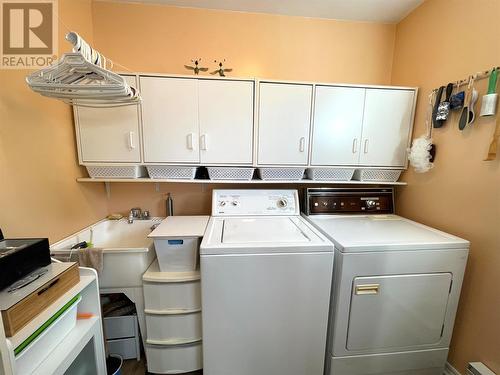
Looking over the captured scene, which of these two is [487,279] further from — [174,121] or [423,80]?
[174,121]

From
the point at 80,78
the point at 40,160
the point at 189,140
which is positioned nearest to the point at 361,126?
the point at 189,140

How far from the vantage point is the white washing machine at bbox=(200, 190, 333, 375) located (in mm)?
1215

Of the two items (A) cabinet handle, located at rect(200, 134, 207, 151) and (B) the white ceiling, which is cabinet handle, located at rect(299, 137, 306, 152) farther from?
(B) the white ceiling

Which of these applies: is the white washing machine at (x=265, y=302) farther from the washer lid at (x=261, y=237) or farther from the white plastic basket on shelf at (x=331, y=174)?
the white plastic basket on shelf at (x=331, y=174)

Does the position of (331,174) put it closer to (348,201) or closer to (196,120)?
(348,201)

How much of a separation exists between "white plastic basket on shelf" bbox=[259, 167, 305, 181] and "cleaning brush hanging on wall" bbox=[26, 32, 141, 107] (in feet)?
3.59

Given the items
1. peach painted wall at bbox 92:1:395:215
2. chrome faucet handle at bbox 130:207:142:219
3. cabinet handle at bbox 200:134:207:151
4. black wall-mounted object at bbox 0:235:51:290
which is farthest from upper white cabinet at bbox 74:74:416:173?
black wall-mounted object at bbox 0:235:51:290

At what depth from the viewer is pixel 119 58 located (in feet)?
5.98

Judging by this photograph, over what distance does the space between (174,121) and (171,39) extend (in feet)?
2.73

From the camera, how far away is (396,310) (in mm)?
1307

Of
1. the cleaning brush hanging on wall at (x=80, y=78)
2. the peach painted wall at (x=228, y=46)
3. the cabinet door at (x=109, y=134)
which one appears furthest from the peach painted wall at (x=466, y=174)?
the cabinet door at (x=109, y=134)

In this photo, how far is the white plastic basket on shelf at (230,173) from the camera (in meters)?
1.76

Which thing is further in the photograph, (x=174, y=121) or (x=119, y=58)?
(x=119, y=58)

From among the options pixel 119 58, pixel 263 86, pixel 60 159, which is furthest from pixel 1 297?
pixel 119 58
